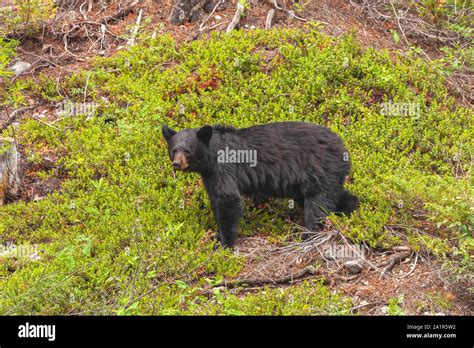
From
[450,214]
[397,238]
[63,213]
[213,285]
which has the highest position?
[450,214]

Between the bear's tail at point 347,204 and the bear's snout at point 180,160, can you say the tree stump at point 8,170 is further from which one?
the bear's tail at point 347,204

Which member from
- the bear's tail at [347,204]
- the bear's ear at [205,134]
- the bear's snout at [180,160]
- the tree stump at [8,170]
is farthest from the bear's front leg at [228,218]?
the tree stump at [8,170]

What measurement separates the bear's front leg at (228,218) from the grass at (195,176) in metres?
0.22

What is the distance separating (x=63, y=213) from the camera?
28.5ft

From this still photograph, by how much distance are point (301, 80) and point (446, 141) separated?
7.57ft

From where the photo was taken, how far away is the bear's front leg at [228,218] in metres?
7.91

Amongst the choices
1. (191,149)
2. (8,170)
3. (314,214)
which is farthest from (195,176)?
(8,170)

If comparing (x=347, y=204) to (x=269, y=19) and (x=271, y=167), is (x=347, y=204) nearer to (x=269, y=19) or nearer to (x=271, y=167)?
(x=271, y=167)

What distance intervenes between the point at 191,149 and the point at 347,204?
206 cm

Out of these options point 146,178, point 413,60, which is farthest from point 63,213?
point 413,60
